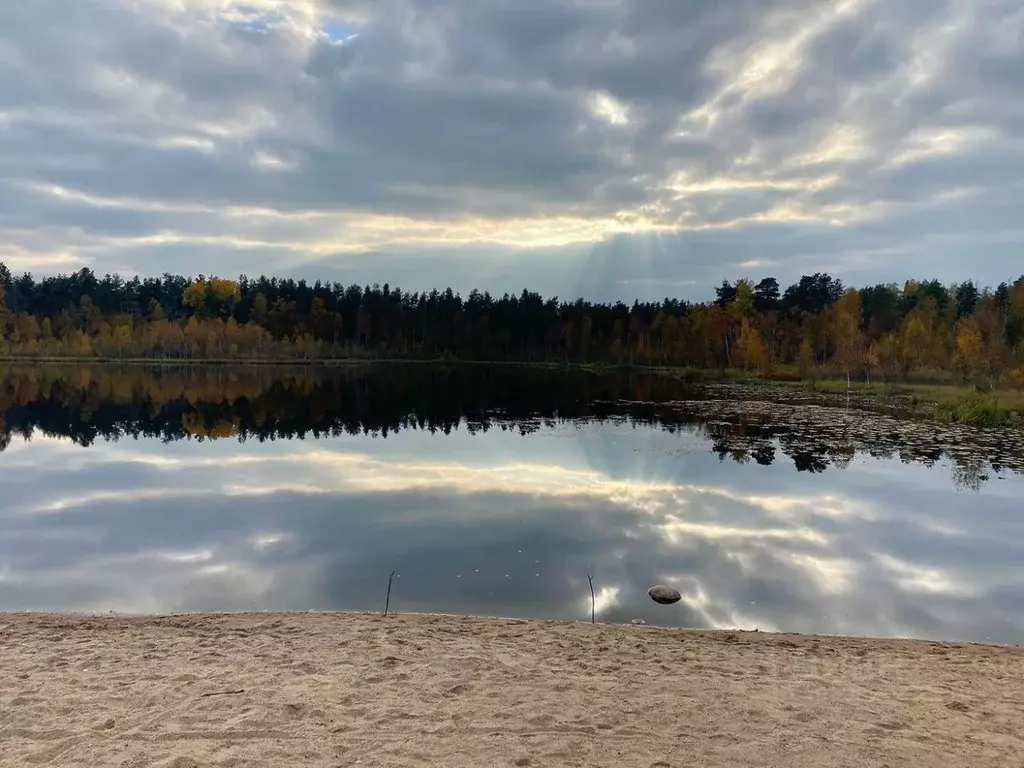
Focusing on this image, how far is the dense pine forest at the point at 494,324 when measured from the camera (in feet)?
218

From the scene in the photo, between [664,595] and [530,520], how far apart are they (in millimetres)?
5117

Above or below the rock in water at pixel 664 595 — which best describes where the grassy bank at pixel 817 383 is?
above

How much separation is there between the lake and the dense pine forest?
117ft

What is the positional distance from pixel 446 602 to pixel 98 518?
946 cm

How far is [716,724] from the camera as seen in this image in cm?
562

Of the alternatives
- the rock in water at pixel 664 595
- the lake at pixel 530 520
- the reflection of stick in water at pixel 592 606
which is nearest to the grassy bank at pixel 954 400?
the lake at pixel 530 520

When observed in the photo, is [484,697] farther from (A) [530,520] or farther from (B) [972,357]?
(B) [972,357]

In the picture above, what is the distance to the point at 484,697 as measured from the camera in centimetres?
611

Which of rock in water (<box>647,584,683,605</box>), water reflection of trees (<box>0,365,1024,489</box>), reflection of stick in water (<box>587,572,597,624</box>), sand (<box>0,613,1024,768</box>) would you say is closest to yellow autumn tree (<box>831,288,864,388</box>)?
water reflection of trees (<box>0,365,1024,489</box>)

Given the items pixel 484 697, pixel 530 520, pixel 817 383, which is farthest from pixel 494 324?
pixel 484 697

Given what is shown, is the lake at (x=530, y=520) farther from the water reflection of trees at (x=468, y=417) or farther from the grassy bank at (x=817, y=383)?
the grassy bank at (x=817, y=383)

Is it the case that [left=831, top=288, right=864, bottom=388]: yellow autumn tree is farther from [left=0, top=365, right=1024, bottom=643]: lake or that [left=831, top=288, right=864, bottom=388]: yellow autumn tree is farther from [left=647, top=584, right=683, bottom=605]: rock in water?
[left=647, top=584, right=683, bottom=605]: rock in water

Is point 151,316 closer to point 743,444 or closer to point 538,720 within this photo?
point 743,444

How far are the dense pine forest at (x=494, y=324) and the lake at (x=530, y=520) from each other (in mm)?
35598
